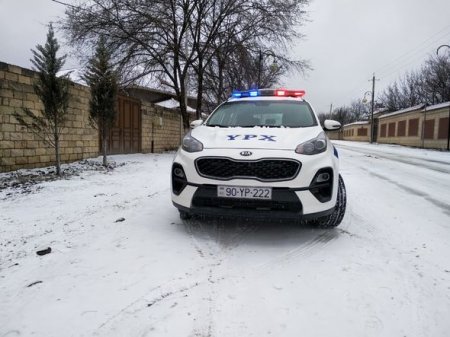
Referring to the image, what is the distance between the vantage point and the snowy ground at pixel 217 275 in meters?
2.10

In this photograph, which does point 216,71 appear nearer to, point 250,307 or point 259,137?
point 259,137

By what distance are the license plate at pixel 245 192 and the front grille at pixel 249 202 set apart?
0.03 metres

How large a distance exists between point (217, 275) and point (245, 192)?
0.86m

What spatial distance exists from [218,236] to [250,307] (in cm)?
144

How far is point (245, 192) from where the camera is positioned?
3.30m

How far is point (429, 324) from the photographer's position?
6.95ft

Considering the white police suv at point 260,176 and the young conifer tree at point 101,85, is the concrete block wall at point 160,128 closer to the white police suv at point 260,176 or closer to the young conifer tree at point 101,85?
the young conifer tree at point 101,85

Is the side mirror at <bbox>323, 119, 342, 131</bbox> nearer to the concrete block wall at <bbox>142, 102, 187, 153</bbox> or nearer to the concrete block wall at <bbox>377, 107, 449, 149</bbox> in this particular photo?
the concrete block wall at <bbox>142, 102, 187, 153</bbox>

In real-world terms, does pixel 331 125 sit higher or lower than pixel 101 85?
lower

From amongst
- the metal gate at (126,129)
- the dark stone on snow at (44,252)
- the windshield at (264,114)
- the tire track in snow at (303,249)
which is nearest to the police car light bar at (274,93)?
the windshield at (264,114)

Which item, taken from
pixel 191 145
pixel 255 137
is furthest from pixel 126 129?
pixel 255 137

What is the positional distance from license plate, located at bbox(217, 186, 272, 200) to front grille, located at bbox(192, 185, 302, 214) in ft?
0.11

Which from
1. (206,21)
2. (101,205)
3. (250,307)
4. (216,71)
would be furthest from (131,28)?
(250,307)

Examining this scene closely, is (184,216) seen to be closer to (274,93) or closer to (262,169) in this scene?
(262,169)
